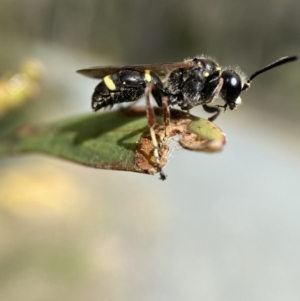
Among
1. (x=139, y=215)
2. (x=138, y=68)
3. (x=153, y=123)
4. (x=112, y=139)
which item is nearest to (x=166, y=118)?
(x=153, y=123)

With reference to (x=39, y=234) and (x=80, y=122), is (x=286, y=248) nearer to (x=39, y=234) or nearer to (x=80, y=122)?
(x=39, y=234)

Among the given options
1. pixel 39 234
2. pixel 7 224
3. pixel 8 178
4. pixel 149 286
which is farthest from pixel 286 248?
pixel 8 178

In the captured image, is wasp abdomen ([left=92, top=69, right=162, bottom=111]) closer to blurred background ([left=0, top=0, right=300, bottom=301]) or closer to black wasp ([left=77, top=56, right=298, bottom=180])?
black wasp ([left=77, top=56, right=298, bottom=180])

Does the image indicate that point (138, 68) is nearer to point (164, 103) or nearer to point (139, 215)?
point (164, 103)

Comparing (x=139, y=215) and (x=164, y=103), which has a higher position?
(x=164, y=103)

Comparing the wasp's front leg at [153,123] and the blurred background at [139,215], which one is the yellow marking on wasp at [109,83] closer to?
the wasp's front leg at [153,123]

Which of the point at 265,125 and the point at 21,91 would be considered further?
the point at 265,125

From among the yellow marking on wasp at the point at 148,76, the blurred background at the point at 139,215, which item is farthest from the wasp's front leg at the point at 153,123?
the blurred background at the point at 139,215
